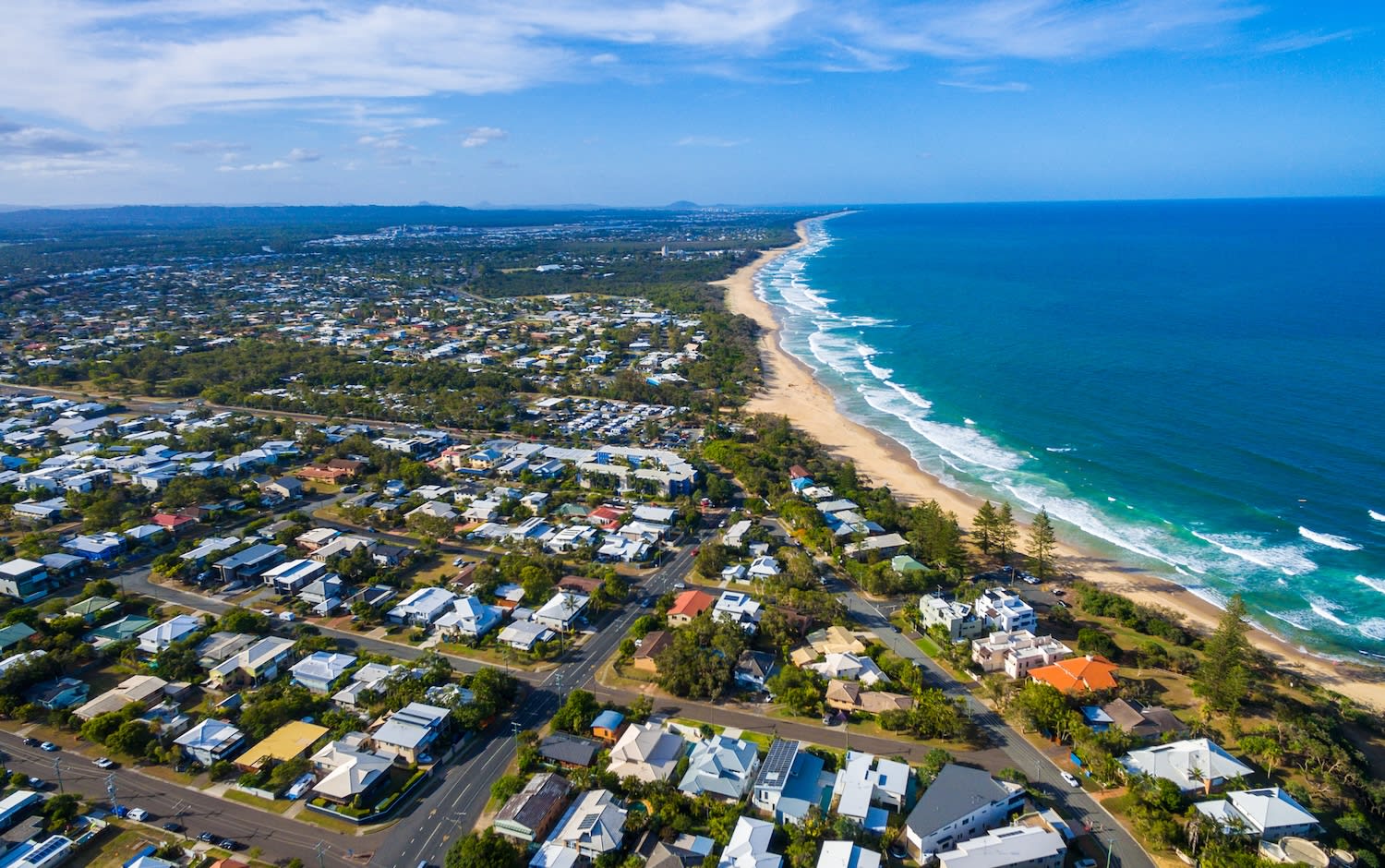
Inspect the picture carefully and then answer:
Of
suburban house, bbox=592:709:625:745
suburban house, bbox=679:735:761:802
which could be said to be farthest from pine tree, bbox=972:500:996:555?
suburban house, bbox=592:709:625:745

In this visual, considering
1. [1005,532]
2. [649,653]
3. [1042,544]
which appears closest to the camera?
[649,653]

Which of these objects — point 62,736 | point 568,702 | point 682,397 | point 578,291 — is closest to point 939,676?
point 568,702

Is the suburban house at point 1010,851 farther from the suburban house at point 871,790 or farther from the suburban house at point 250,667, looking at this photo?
the suburban house at point 250,667

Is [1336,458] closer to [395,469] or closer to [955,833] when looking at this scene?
[955,833]

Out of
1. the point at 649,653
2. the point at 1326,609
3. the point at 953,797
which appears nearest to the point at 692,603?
the point at 649,653

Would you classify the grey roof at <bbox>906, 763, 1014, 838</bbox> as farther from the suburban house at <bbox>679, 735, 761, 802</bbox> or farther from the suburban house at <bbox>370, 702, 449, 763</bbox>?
the suburban house at <bbox>370, 702, 449, 763</bbox>

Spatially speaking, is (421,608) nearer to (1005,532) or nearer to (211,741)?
(211,741)

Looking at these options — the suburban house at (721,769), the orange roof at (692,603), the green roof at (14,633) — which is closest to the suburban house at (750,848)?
the suburban house at (721,769)
